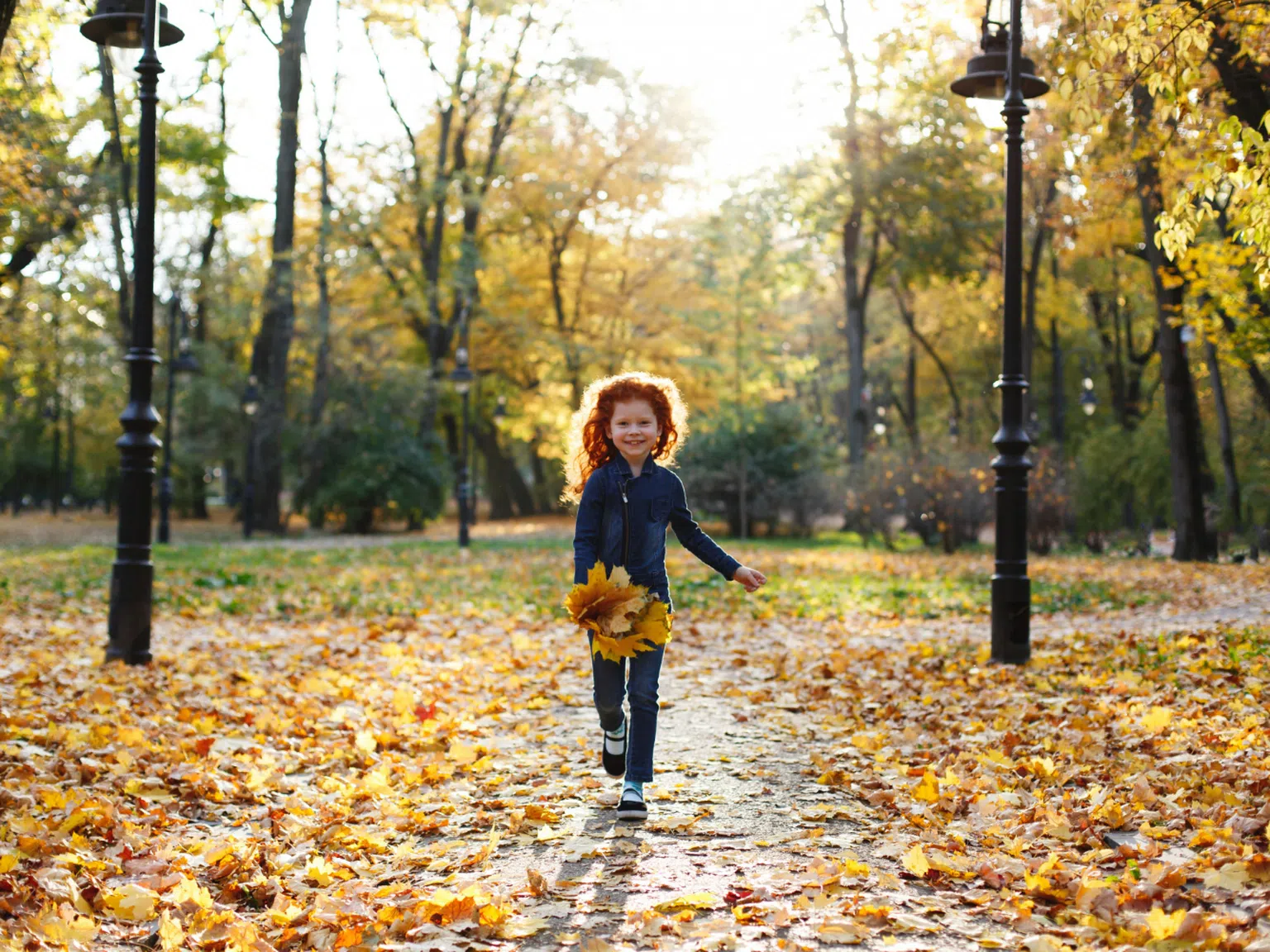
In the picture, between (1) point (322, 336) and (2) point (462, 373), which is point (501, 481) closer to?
(1) point (322, 336)

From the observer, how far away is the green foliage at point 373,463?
29.6 metres

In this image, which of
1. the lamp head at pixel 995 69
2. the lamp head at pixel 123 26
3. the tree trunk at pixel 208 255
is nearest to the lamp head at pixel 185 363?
the tree trunk at pixel 208 255

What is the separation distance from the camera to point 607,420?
15.9ft

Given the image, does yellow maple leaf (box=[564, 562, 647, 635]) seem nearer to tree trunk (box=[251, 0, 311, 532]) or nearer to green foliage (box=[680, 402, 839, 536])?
tree trunk (box=[251, 0, 311, 532])

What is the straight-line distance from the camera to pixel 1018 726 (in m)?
6.09

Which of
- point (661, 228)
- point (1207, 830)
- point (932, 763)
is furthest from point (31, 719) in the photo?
point (661, 228)

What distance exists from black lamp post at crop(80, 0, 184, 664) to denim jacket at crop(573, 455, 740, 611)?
4671mm

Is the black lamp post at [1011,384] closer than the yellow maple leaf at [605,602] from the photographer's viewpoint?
No

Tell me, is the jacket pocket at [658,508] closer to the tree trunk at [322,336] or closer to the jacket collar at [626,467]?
the jacket collar at [626,467]

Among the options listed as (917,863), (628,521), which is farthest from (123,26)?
(917,863)

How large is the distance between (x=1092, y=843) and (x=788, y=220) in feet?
82.4

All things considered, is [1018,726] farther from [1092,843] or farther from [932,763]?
[1092,843]

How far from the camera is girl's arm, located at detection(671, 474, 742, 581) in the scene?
4.77 metres

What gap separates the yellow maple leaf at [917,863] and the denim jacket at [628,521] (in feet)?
4.28
